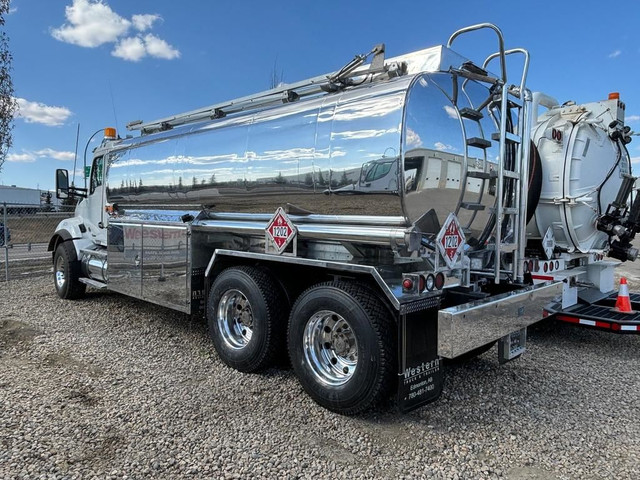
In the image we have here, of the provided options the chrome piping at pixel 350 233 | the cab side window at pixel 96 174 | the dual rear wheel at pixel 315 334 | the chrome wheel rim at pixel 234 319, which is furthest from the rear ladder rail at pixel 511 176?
the cab side window at pixel 96 174

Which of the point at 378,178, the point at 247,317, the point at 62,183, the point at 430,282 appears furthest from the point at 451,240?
the point at 62,183

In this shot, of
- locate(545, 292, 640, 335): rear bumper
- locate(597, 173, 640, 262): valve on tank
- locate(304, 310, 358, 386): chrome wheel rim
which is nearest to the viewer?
locate(304, 310, 358, 386): chrome wheel rim

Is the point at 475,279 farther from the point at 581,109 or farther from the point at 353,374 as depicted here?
the point at 581,109

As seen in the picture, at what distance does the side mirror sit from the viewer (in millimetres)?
8000

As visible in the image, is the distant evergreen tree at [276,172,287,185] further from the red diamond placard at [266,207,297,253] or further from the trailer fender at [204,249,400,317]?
the trailer fender at [204,249,400,317]

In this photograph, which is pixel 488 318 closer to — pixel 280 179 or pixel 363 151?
pixel 363 151

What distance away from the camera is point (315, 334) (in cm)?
384

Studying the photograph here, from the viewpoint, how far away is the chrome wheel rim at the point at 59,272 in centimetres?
802

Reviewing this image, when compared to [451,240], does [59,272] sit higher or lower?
lower

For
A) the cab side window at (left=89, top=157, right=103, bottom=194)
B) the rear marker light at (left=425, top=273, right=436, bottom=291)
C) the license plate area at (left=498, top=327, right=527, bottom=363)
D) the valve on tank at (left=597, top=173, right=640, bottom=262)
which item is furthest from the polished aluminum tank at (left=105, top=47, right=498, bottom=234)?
the cab side window at (left=89, top=157, right=103, bottom=194)

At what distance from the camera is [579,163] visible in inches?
210

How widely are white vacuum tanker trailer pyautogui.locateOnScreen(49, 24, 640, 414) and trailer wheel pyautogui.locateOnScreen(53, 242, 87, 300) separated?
7.46 feet

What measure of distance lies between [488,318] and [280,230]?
1887 mm

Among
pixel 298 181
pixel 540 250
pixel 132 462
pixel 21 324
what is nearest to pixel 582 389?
pixel 540 250
